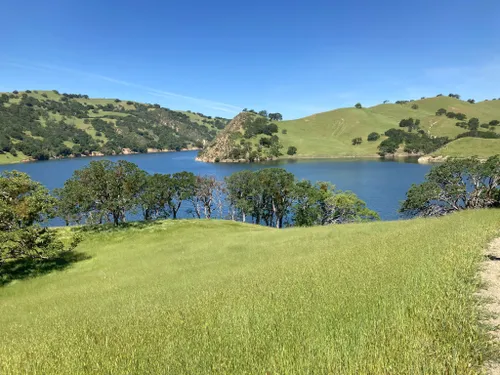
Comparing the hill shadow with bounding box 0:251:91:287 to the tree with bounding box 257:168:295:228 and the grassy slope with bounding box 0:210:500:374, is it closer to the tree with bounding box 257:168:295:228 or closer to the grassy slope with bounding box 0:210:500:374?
the grassy slope with bounding box 0:210:500:374

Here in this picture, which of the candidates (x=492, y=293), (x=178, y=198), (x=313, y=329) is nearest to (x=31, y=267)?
(x=313, y=329)

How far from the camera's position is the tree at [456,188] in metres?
61.5

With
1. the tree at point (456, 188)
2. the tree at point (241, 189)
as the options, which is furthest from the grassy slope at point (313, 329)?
the tree at point (241, 189)

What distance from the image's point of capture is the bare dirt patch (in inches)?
231

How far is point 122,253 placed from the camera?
115 feet

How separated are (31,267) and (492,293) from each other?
38.0 m

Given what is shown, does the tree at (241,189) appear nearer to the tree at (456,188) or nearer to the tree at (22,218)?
the tree at (456,188)

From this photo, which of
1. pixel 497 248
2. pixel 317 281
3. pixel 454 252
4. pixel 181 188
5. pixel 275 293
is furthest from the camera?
pixel 181 188

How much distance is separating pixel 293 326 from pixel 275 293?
347 centimetres

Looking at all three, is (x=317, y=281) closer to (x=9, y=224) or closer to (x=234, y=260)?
(x=234, y=260)

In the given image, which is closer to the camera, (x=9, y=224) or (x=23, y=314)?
(x=23, y=314)

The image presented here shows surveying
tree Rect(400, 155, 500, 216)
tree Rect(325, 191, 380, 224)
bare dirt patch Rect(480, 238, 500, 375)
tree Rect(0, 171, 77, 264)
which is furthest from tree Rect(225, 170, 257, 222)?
bare dirt patch Rect(480, 238, 500, 375)

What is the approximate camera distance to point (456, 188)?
6512 cm

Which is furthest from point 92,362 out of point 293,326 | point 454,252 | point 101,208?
point 101,208
